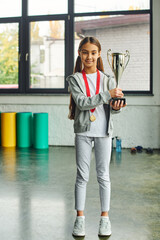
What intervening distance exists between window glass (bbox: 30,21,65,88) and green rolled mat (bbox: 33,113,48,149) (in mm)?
701

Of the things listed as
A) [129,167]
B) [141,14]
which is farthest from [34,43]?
[129,167]

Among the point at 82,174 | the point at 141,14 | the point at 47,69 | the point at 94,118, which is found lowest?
the point at 82,174

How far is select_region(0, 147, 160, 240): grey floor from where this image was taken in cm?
240

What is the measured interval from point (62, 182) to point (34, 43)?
345 cm

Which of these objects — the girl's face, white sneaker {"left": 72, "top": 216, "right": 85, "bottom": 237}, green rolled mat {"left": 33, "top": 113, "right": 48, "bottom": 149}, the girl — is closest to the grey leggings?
the girl

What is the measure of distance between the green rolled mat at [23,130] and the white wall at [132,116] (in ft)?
1.24

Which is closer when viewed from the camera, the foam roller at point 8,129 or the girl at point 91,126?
the girl at point 91,126

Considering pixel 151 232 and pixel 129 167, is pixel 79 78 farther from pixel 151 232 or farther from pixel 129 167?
pixel 129 167

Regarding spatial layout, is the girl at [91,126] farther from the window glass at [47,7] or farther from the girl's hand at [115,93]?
the window glass at [47,7]

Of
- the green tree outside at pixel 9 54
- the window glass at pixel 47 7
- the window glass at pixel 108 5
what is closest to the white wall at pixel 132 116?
the window glass at pixel 108 5

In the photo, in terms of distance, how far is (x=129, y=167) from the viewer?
446cm

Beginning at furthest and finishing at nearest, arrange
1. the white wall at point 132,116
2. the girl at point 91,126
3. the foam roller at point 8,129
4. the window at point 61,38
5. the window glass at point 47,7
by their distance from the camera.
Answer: the window glass at point 47,7, the foam roller at point 8,129, the window at point 61,38, the white wall at point 132,116, the girl at point 91,126

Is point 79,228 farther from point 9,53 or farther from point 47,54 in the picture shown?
point 9,53

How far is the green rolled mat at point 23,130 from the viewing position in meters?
6.10
